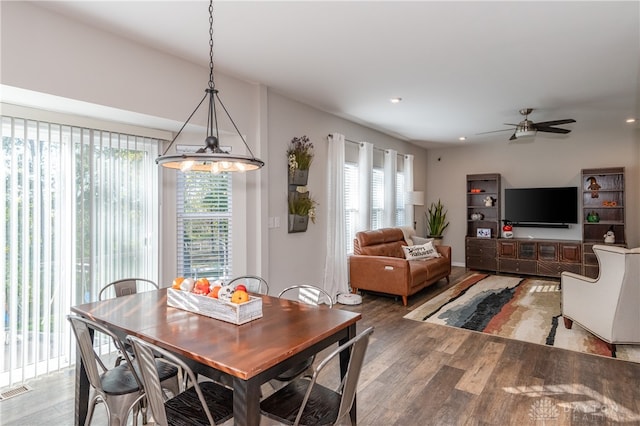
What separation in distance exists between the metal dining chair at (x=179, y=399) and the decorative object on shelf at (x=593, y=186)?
23.8ft

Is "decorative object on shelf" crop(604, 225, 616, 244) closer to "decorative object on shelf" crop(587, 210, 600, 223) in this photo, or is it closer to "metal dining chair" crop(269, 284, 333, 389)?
"decorative object on shelf" crop(587, 210, 600, 223)

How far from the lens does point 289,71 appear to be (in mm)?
3600

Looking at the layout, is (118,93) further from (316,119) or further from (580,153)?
(580,153)

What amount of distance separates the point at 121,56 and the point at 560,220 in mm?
7435

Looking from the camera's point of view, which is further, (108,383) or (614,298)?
(614,298)

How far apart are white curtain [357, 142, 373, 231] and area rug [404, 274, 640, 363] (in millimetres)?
1605

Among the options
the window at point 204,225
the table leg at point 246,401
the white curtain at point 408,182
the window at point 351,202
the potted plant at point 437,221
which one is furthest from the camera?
the potted plant at point 437,221

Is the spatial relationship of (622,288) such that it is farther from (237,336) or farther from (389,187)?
(389,187)

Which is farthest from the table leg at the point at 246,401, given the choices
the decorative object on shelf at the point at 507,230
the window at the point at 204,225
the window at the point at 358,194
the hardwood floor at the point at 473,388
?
the decorative object on shelf at the point at 507,230

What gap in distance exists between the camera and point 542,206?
6934 millimetres

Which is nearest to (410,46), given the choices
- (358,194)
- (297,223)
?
(297,223)

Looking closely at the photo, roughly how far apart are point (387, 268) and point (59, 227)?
380 centimetres

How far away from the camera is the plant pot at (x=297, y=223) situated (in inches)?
178

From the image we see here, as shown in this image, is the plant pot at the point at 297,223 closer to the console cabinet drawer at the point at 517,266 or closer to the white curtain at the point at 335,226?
the white curtain at the point at 335,226
